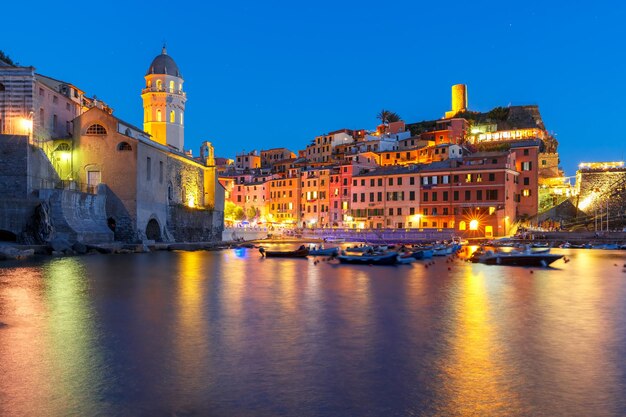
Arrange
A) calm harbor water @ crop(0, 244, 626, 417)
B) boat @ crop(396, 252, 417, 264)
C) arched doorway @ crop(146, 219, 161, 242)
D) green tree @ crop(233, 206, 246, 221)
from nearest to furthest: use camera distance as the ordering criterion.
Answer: calm harbor water @ crop(0, 244, 626, 417)
boat @ crop(396, 252, 417, 264)
arched doorway @ crop(146, 219, 161, 242)
green tree @ crop(233, 206, 246, 221)

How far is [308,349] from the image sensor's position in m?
12.3

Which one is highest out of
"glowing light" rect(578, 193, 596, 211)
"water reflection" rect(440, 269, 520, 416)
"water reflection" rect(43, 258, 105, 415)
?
"glowing light" rect(578, 193, 596, 211)

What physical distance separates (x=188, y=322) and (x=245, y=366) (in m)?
5.18

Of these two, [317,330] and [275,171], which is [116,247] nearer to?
[317,330]

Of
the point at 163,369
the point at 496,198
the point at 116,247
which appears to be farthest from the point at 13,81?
the point at 496,198

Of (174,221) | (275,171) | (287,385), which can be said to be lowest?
(287,385)

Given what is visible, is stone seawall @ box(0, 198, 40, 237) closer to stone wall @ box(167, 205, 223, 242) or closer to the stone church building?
the stone church building

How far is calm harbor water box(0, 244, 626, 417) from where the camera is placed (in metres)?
8.62

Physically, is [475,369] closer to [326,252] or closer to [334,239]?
[326,252]

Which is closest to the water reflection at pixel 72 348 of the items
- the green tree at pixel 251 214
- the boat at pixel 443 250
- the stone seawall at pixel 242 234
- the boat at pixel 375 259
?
the boat at pixel 375 259

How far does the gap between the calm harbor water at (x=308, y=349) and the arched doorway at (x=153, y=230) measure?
2350 centimetres

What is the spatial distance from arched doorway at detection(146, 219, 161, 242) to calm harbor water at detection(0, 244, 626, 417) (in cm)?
2350

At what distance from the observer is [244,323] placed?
15.5 meters

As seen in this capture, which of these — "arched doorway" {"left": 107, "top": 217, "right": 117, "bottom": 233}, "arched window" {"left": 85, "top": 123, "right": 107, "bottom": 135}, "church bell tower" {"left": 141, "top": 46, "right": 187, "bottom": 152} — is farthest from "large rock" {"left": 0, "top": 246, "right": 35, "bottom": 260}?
"church bell tower" {"left": 141, "top": 46, "right": 187, "bottom": 152}
